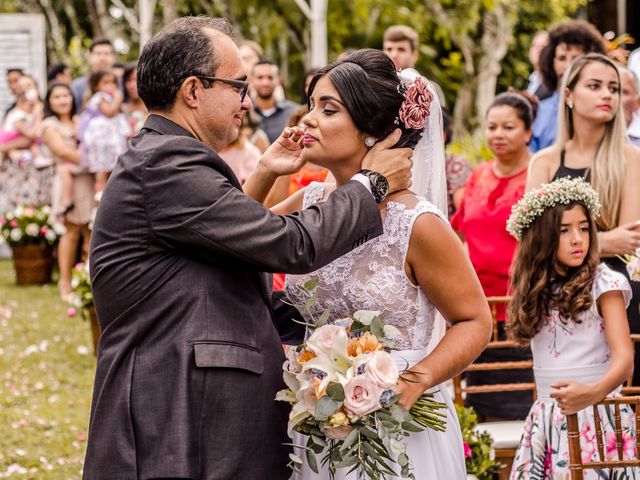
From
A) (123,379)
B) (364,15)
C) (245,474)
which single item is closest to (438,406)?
(245,474)

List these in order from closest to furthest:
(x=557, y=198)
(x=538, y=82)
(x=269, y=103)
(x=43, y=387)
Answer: (x=557, y=198), (x=43, y=387), (x=538, y=82), (x=269, y=103)

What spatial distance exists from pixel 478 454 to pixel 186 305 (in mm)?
2474

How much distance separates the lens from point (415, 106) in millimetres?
3322

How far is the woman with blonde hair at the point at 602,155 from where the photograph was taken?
17.3 ft

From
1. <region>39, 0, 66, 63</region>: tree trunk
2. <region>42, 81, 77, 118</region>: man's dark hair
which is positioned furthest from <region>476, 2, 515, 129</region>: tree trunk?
<region>39, 0, 66, 63</region>: tree trunk

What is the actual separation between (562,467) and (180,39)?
2.51 meters

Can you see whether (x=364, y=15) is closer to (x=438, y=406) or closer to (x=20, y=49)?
(x=20, y=49)

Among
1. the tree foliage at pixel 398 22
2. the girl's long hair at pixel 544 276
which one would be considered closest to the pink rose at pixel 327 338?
the girl's long hair at pixel 544 276

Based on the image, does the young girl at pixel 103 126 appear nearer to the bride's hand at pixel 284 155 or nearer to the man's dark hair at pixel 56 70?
the man's dark hair at pixel 56 70

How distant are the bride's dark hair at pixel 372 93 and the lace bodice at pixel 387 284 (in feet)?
0.76

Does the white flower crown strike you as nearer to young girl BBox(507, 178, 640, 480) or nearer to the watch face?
young girl BBox(507, 178, 640, 480)

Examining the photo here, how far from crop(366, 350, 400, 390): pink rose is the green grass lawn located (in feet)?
11.9

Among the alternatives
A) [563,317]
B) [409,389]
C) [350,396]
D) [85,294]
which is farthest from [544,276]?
[85,294]

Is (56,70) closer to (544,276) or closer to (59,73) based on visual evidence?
(59,73)
